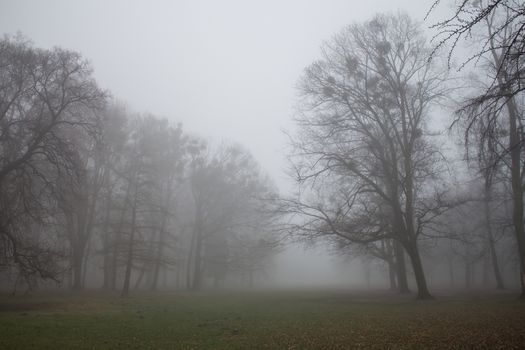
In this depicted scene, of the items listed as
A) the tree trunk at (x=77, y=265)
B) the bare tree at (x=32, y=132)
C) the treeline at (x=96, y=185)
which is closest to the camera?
the bare tree at (x=32, y=132)

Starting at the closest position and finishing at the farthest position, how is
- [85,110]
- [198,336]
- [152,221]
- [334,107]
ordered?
[198,336]
[85,110]
[334,107]
[152,221]

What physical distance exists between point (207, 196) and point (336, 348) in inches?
1287

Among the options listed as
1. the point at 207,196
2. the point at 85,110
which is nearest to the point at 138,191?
the point at 85,110

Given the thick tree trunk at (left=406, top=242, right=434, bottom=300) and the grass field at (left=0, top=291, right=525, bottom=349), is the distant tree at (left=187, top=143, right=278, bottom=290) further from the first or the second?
the grass field at (left=0, top=291, right=525, bottom=349)

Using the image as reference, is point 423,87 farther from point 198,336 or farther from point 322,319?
point 198,336

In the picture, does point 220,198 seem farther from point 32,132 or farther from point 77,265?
point 32,132

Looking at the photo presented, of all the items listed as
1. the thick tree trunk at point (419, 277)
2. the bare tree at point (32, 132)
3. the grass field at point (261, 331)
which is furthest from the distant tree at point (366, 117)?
the bare tree at point (32, 132)

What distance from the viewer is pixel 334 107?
72.3 feet

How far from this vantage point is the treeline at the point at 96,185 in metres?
17.1

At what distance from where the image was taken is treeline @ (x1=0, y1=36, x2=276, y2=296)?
17062mm

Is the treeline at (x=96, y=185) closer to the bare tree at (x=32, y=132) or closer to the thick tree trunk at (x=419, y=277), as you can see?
the bare tree at (x=32, y=132)

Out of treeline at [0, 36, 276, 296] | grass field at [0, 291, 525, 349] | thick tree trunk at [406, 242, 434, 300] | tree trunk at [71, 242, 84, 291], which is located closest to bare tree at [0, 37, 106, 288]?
treeline at [0, 36, 276, 296]

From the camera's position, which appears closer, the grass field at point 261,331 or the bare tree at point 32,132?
the grass field at point 261,331

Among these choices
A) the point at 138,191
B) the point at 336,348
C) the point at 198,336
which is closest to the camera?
the point at 336,348
